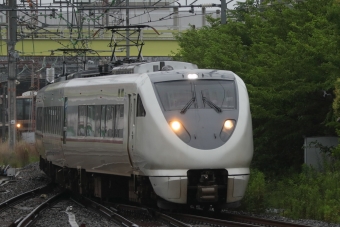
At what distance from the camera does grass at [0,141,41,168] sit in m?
35.5

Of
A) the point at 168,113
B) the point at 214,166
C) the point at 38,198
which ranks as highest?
the point at 168,113

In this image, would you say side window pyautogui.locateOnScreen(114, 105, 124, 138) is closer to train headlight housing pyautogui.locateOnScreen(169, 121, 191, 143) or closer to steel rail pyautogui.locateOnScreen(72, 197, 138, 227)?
steel rail pyautogui.locateOnScreen(72, 197, 138, 227)

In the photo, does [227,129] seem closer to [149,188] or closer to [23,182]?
[149,188]

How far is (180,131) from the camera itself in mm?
13969

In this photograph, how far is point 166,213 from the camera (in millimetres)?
15234

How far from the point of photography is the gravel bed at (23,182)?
2320 centimetres

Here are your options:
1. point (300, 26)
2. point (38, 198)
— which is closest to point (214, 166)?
point (300, 26)

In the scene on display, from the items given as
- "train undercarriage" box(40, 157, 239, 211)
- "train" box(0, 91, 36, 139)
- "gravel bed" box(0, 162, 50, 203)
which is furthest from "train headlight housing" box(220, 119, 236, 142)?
"train" box(0, 91, 36, 139)

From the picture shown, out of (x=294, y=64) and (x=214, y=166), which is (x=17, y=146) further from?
(x=214, y=166)

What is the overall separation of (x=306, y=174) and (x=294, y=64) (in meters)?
2.44

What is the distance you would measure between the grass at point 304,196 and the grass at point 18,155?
18883 mm

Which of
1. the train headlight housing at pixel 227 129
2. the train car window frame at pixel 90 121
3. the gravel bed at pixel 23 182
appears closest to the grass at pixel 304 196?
the train headlight housing at pixel 227 129

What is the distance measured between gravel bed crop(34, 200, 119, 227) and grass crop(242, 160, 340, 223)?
289 centimetres

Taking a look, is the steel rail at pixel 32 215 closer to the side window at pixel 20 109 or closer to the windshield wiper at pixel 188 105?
the windshield wiper at pixel 188 105
